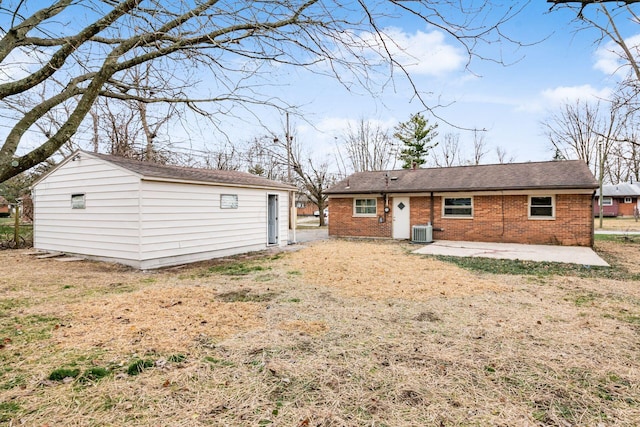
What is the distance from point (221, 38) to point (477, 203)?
1390 cm

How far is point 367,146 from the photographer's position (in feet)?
106

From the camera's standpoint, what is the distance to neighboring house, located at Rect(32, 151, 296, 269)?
905 cm

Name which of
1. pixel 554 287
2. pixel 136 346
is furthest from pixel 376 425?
pixel 554 287

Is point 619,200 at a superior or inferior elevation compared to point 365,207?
superior

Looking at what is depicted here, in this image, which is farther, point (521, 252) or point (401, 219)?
point (401, 219)

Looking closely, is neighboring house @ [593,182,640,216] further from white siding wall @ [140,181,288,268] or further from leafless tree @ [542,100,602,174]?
white siding wall @ [140,181,288,268]

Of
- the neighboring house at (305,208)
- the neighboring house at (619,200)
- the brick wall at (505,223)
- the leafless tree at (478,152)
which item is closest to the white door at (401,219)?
the brick wall at (505,223)

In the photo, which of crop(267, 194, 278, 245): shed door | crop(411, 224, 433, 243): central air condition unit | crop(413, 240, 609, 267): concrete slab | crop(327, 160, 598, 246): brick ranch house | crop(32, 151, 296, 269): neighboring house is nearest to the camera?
crop(32, 151, 296, 269): neighboring house

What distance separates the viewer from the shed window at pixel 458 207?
14938 millimetres

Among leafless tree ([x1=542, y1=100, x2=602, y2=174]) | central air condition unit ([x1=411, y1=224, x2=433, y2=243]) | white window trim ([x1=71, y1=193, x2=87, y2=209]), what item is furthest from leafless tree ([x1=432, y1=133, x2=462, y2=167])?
white window trim ([x1=71, y1=193, x2=87, y2=209])

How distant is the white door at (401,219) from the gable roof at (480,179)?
74 centimetres

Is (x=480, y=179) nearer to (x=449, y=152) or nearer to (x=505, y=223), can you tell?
(x=505, y=223)

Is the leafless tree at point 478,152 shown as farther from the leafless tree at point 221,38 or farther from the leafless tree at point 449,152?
the leafless tree at point 221,38

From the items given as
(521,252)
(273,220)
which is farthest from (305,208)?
(521,252)
